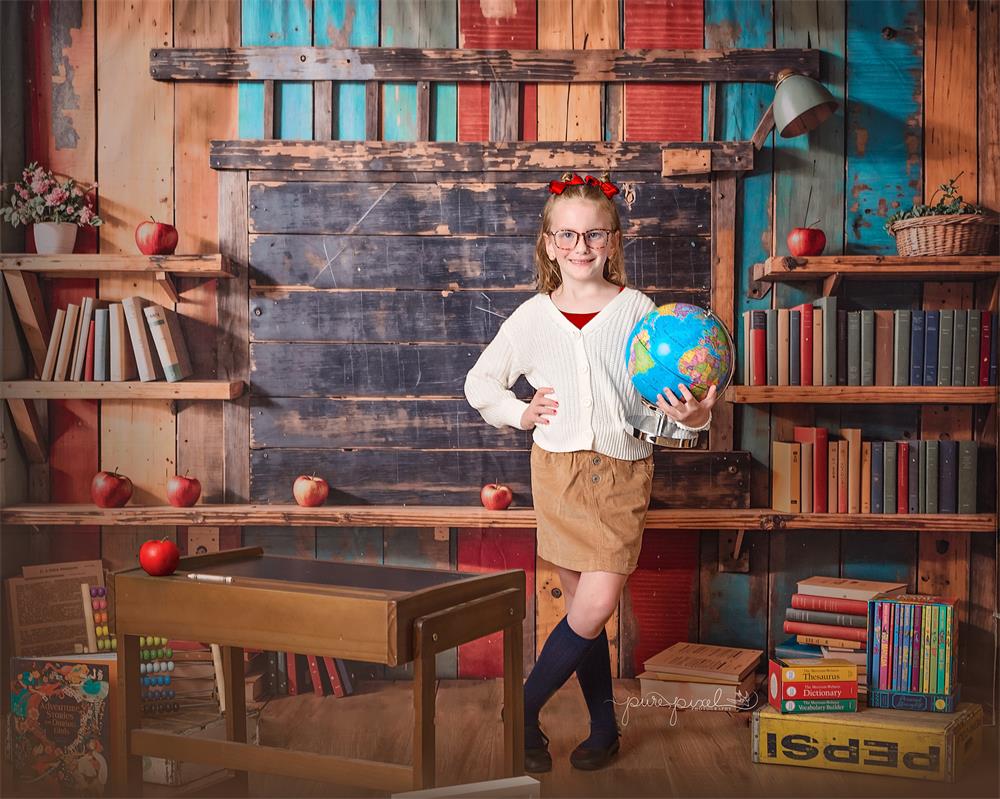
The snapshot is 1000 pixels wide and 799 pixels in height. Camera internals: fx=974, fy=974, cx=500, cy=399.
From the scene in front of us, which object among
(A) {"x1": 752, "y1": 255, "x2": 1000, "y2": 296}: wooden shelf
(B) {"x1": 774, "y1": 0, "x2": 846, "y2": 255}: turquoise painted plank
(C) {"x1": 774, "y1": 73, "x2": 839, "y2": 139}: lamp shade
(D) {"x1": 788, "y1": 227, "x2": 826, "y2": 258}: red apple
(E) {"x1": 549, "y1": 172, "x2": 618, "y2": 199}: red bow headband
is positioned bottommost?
(A) {"x1": 752, "y1": 255, "x2": 1000, "y2": 296}: wooden shelf

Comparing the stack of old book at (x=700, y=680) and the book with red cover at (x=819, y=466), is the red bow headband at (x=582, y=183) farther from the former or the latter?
the stack of old book at (x=700, y=680)

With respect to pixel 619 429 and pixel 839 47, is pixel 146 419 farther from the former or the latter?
pixel 839 47

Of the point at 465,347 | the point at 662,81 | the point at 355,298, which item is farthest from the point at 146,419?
the point at 662,81

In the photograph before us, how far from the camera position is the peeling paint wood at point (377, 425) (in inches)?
137

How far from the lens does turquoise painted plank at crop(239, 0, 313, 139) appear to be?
3.46 meters

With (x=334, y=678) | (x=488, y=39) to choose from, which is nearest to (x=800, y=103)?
(x=488, y=39)

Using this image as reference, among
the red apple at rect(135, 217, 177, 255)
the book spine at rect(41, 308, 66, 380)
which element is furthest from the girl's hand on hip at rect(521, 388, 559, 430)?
the book spine at rect(41, 308, 66, 380)

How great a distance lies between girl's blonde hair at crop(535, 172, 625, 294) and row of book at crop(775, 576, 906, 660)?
128cm

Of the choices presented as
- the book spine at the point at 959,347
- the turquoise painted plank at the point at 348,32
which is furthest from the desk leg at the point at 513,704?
the turquoise painted plank at the point at 348,32

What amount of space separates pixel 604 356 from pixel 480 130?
4.05 ft

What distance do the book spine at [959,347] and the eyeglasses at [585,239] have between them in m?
1.38

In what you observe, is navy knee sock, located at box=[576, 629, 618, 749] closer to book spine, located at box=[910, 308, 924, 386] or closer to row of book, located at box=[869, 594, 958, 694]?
row of book, located at box=[869, 594, 958, 694]

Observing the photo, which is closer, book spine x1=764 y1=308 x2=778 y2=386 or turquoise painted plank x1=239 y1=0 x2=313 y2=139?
book spine x1=764 y1=308 x2=778 y2=386

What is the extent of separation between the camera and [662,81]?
3439 mm
